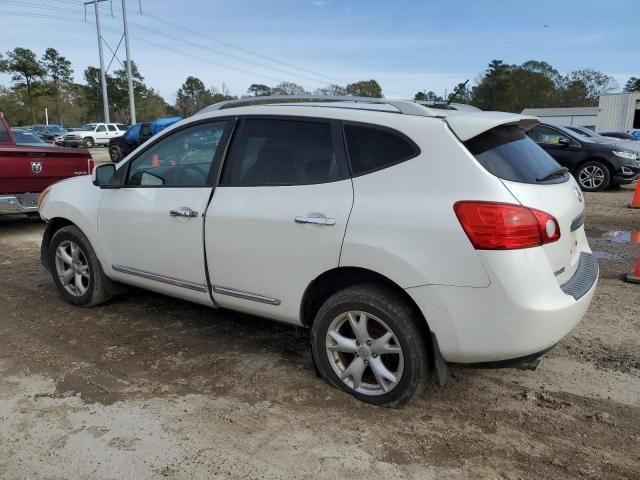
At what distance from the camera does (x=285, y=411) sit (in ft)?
10.1

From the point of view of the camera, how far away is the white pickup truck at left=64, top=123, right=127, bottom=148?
40.8m

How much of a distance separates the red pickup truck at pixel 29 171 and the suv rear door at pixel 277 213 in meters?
5.18

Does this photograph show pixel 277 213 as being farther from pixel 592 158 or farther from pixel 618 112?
pixel 618 112

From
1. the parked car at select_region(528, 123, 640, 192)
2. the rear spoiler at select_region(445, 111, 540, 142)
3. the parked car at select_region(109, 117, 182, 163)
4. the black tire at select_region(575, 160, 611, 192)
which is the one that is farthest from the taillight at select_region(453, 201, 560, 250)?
the parked car at select_region(109, 117, 182, 163)

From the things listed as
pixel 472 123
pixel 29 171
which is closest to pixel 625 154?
pixel 472 123

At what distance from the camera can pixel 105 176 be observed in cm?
432

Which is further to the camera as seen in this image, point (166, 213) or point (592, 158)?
point (592, 158)

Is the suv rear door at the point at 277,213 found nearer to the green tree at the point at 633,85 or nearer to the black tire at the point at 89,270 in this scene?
the black tire at the point at 89,270

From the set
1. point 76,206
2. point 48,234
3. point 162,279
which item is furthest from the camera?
point 48,234

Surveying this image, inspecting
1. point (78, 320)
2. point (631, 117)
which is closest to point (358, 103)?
point (78, 320)

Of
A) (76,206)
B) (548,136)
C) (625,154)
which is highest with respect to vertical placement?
(548,136)

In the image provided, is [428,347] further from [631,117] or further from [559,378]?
[631,117]

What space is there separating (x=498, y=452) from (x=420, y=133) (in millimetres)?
1700

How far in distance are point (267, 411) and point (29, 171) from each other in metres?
6.14
